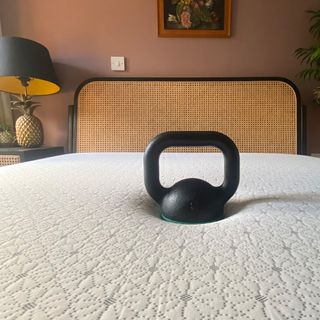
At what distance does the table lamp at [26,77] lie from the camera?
138 centimetres

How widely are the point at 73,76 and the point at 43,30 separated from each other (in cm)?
38

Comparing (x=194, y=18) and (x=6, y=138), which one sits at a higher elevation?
(x=194, y=18)

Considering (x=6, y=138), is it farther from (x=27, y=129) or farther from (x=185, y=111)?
(x=185, y=111)

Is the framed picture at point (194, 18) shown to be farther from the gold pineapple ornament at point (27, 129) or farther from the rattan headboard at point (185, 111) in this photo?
the gold pineapple ornament at point (27, 129)

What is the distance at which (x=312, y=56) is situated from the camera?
1.52m

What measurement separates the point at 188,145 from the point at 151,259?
217mm

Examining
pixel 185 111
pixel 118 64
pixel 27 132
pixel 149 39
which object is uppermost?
pixel 149 39

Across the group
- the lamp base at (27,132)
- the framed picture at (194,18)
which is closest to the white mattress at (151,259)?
the lamp base at (27,132)

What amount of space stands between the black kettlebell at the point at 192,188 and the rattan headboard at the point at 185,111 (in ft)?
4.22

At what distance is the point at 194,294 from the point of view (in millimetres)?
221

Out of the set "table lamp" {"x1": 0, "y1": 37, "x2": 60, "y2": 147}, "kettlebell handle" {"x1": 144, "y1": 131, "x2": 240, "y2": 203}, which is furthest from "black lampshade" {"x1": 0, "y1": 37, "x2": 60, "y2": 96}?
"kettlebell handle" {"x1": 144, "y1": 131, "x2": 240, "y2": 203}

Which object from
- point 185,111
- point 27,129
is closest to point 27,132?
point 27,129

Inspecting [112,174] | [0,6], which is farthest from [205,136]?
[0,6]

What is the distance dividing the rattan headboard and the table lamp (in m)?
0.24
